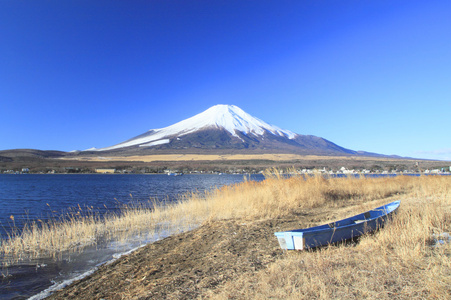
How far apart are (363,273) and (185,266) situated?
3337mm

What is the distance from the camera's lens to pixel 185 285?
4.39m

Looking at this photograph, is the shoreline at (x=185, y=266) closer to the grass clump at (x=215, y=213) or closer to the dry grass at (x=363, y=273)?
the dry grass at (x=363, y=273)

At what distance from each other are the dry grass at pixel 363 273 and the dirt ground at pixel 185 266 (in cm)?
55

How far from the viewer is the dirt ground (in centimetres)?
439

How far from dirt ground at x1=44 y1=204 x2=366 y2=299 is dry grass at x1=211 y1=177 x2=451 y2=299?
55 centimetres

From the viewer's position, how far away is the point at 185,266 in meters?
5.43

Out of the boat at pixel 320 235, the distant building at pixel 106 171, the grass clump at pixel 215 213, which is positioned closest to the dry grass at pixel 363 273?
the boat at pixel 320 235

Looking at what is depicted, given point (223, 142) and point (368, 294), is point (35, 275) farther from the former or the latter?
point (223, 142)

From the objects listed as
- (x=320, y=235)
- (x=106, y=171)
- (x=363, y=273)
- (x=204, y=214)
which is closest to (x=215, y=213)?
(x=204, y=214)

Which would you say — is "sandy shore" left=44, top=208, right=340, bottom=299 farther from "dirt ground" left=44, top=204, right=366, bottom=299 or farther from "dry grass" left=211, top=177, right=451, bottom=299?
"dry grass" left=211, top=177, right=451, bottom=299

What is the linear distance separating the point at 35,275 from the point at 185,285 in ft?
14.4

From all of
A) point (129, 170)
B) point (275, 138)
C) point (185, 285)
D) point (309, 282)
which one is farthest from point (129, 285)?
point (275, 138)

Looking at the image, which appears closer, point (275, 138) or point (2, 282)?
point (2, 282)

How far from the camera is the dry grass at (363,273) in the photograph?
3.35 metres
